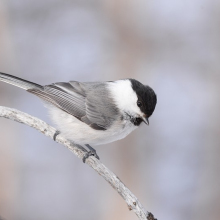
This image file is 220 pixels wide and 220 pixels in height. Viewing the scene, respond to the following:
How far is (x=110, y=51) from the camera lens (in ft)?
13.5

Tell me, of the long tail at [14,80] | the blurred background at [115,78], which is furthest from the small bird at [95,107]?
the blurred background at [115,78]

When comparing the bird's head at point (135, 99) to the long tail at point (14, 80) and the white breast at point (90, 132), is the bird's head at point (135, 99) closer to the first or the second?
the white breast at point (90, 132)

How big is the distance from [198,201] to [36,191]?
121 centimetres

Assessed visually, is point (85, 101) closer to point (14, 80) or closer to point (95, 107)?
point (95, 107)

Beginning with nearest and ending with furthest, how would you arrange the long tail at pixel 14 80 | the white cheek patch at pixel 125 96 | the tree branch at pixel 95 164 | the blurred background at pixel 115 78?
the tree branch at pixel 95 164
the long tail at pixel 14 80
the white cheek patch at pixel 125 96
the blurred background at pixel 115 78

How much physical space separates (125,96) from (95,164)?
43 centimetres

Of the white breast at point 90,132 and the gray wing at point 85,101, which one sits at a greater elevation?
the gray wing at point 85,101

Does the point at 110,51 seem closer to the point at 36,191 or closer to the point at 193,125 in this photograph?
the point at 193,125

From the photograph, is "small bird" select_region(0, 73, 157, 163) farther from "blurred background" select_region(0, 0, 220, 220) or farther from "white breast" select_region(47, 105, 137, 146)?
"blurred background" select_region(0, 0, 220, 220)

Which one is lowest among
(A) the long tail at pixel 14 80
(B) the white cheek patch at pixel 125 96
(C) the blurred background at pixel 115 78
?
(C) the blurred background at pixel 115 78

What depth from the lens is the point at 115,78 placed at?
3932 mm

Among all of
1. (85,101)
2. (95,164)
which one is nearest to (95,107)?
(85,101)

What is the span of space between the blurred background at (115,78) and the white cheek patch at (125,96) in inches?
47.4

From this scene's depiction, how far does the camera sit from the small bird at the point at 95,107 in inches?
90.4
